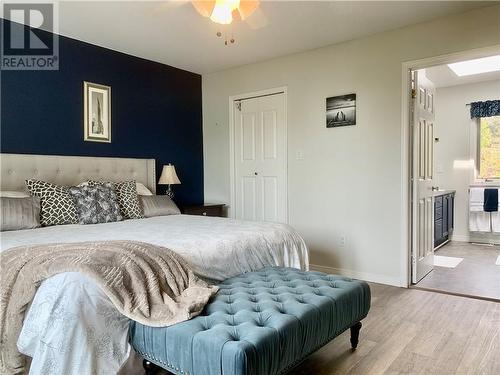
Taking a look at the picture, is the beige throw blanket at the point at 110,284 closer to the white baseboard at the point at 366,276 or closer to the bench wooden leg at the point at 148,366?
the bench wooden leg at the point at 148,366

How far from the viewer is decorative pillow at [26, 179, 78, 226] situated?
2.81 meters

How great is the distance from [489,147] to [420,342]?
4.53 m

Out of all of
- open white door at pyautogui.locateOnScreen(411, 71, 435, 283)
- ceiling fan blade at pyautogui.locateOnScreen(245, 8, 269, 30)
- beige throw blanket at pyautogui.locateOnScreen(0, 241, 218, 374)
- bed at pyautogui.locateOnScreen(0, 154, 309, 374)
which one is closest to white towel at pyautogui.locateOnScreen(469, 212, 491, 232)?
open white door at pyautogui.locateOnScreen(411, 71, 435, 283)

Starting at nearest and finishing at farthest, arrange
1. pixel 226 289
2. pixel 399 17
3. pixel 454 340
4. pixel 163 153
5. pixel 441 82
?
pixel 226 289, pixel 454 340, pixel 399 17, pixel 163 153, pixel 441 82

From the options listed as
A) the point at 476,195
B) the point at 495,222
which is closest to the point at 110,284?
the point at 476,195

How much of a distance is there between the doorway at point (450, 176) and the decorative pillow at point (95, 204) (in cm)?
274

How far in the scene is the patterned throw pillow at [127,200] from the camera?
3.30 m

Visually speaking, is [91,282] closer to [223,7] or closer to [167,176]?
[223,7]

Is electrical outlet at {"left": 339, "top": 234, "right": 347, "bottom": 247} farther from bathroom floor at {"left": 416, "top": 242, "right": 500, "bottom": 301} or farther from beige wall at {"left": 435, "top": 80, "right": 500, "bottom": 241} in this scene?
beige wall at {"left": 435, "top": 80, "right": 500, "bottom": 241}

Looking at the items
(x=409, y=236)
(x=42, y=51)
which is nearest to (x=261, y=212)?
(x=409, y=236)

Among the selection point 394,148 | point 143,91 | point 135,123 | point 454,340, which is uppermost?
point 143,91

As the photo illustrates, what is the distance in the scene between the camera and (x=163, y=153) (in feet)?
14.8

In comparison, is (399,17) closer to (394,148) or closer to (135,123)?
(394,148)

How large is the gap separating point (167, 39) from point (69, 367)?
10.2 ft
